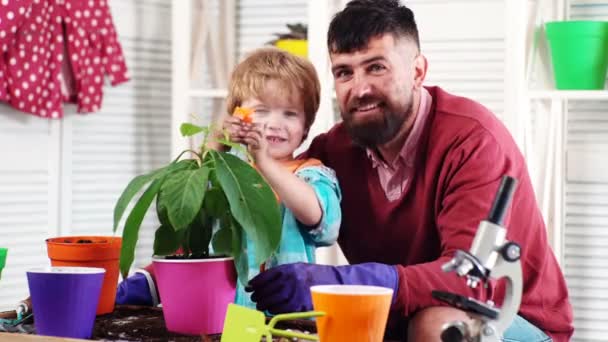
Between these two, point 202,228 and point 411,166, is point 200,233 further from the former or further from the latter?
point 411,166

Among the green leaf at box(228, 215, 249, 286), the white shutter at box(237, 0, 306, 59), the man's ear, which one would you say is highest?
the white shutter at box(237, 0, 306, 59)

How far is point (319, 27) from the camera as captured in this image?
3.34 metres

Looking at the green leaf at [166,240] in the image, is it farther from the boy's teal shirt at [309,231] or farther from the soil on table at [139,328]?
the boy's teal shirt at [309,231]

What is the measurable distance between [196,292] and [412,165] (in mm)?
677

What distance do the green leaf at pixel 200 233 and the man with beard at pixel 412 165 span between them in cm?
41

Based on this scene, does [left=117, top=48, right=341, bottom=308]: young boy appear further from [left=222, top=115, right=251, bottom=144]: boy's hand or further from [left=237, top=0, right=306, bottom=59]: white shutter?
[left=237, top=0, right=306, bottom=59]: white shutter

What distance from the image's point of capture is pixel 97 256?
1576 mm

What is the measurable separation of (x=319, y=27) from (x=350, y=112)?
1.45 m

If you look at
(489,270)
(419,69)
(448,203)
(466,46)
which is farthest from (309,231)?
(466,46)

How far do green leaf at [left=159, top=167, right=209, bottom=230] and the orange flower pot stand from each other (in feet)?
0.67

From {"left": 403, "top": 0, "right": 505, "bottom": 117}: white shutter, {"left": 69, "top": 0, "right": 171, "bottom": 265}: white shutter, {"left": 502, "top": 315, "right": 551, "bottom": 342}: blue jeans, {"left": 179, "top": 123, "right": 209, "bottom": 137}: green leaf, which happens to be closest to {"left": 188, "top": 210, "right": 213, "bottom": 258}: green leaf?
{"left": 179, "top": 123, "right": 209, "bottom": 137}: green leaf

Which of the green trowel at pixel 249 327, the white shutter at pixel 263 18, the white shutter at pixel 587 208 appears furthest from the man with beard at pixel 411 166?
the white shutter at pixel 263 18

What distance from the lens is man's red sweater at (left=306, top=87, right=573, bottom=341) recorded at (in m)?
1.78

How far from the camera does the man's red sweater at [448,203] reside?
1.78 meters
